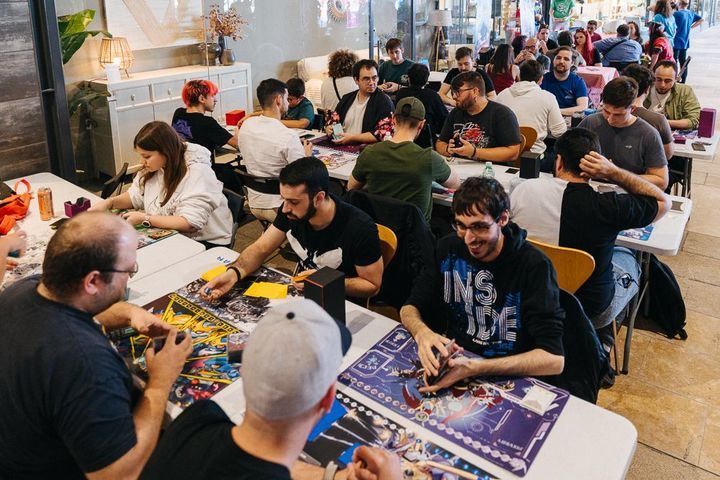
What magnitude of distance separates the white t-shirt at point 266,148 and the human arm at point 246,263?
54.4 inches

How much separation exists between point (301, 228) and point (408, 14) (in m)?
8.56

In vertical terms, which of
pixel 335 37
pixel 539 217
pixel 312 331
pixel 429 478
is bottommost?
pixel 429 478

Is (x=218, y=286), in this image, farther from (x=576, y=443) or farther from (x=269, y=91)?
(x=269, y=91)

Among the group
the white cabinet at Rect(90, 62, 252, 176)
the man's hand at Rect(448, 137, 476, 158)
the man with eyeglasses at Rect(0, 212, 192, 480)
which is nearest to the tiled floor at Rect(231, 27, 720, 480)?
the man's hand at Rect(448, 137, 476, 158)

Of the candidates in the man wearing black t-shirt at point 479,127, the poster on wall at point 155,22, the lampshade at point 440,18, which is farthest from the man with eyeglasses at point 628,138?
the lampshade at point 440,18

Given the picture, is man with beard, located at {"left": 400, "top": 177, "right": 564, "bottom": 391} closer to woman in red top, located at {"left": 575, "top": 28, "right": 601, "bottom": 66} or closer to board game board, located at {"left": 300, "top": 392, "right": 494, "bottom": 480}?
board game board, located at {"left": 300, "top": 392, "right": 494, "bottom": 480}

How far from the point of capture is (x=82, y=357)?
1474 millimetres

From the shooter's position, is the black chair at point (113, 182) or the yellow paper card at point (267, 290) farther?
the black chair at point (113, 182)

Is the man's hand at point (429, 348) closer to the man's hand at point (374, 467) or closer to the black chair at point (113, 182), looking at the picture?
the man's hand at point (374, 467)

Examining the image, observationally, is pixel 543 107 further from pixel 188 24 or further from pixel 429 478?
pixel 188 24

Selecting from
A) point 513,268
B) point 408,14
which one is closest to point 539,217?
point 513,268

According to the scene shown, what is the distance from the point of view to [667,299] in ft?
11.4

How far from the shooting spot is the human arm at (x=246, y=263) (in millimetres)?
2418

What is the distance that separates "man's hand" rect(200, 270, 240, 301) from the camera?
7.88 ft
